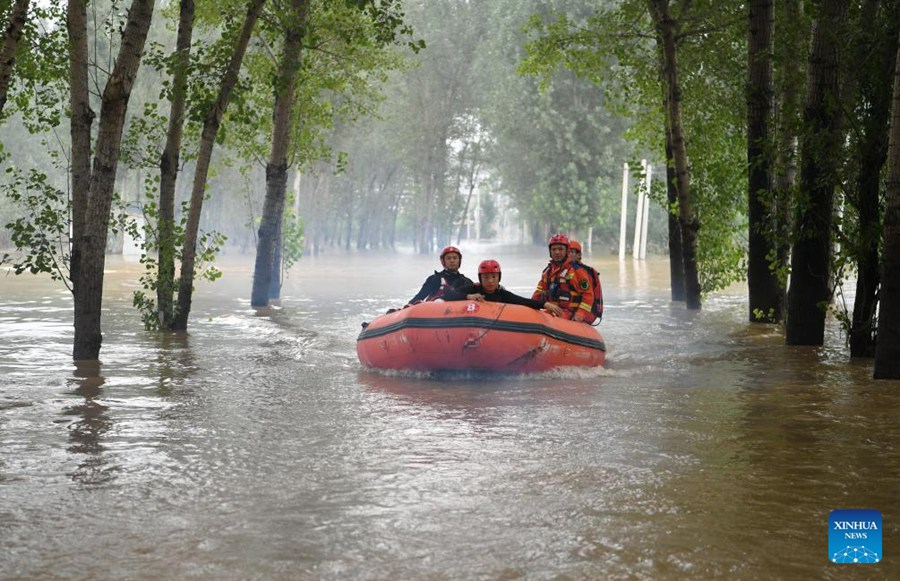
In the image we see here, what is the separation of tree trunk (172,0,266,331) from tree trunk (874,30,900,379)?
7.91 metres

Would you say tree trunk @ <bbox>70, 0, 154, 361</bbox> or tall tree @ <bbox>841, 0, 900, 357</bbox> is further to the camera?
tall tree @ <bbox>841, 0, 900, 357</bbox>

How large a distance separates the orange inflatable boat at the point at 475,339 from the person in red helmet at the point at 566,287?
1231 mm

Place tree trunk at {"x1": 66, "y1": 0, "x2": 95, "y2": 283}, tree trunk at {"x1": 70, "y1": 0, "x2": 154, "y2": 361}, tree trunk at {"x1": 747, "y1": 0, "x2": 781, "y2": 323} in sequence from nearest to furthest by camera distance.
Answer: tree trunk at {"x1": 70, "y1": 0, "x2": 154, "y2": 361}
tree trunk at {"x1": 66, "y1": 0, "x2": 95, "y2": 283}
tree trunk at {"x1": 747, "y1": 0, "x2": 781, "y2": 323}

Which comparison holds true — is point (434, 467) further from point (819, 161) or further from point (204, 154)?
point (204, 154)

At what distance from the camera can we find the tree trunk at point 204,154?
1516 cm

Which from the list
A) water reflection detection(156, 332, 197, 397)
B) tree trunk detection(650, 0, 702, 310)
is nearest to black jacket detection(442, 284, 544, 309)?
water reflection detection(156, 332, 197, 397)

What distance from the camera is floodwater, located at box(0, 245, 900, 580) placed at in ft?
17.9

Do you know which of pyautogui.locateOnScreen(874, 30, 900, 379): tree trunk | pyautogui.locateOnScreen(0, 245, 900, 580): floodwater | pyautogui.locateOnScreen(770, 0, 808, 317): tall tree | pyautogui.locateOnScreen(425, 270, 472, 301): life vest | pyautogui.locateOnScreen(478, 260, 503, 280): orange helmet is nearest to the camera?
pyautogui.locateOnScreen(0, 245, 900, 580): floodwater

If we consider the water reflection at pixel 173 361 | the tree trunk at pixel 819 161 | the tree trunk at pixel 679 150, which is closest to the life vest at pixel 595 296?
the tree trunk at pixel 819 161

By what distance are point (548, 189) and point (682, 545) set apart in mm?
50498

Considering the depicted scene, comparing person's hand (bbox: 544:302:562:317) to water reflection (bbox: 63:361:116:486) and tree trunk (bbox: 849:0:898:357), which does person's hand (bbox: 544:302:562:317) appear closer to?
tree trunk (bbox: 849:0:898:357)

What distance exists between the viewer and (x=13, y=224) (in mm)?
12594

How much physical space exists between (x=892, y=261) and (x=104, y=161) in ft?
26.8

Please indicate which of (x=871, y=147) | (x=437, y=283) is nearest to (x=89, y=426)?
(x=437, y=283)
